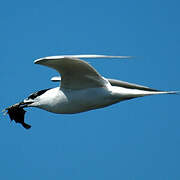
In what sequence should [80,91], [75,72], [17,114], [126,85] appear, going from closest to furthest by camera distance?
1. [75,72]
2. [80,91]
3. [126,85]
4. [17,114]

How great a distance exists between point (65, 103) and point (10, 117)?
6.42ft

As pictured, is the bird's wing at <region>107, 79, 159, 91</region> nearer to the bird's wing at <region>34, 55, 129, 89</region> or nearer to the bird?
the bird

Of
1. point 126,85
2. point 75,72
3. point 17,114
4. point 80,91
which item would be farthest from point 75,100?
point 17,114

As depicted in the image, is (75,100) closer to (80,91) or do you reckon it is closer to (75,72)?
(80,91)

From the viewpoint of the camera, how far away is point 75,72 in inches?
342

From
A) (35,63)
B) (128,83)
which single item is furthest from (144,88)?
(35,63)

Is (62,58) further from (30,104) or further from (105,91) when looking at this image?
(30,104)

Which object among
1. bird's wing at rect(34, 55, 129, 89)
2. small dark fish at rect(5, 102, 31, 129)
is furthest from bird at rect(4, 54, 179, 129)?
small dark fish at rect(5, 102, 31, 129)

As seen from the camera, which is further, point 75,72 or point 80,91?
point 80,91

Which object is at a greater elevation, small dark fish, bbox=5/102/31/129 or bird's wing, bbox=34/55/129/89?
bird's wing, bbox=34/55/129/89

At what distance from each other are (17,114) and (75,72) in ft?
8.13

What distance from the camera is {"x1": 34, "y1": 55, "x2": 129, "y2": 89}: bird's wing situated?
7.98 m

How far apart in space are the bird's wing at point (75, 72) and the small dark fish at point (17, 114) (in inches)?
68.8

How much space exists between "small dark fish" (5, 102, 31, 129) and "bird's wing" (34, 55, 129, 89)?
1749 millimetres
